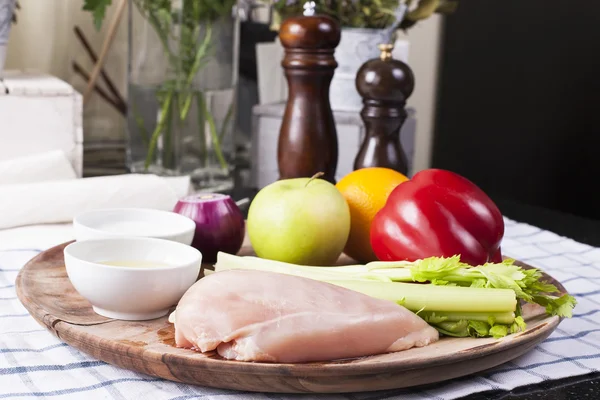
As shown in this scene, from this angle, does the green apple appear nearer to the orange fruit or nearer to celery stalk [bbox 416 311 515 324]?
the orange fruit

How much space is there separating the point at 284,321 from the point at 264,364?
0.13 feet

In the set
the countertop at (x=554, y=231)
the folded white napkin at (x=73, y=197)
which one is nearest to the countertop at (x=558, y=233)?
the countertop at (x=554, y=231)

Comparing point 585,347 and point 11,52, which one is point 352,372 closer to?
point 585,347

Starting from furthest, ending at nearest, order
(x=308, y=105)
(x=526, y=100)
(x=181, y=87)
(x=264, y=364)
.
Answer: (x=526, y=100) → (x=181, y=87) → (x=308, y=105) → (x=264, y=364)

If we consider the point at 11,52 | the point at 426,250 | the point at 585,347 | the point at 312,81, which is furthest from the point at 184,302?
the point at 11,52

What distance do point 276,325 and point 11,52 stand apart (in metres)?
1.39

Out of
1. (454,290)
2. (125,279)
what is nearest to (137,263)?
(125,279)

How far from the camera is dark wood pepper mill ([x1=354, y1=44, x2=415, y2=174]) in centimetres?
112

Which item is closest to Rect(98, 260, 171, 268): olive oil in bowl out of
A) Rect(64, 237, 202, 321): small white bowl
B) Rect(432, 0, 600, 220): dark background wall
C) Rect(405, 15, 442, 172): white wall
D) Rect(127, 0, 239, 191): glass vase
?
Rect(64, 237, 202, 321): small white bowl

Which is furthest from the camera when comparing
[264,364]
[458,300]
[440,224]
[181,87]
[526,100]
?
[526,100]

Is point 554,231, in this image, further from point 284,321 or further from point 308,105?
point 284,321

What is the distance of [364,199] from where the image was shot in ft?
3.23

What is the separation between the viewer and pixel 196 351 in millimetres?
662

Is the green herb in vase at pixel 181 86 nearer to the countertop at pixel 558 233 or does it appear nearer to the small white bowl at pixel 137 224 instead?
the countertop at pixel 558 233
